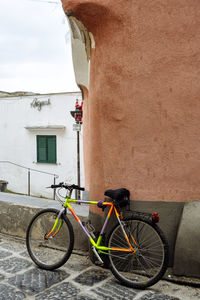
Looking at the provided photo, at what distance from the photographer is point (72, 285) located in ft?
10.1

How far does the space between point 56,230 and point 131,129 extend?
1.44m

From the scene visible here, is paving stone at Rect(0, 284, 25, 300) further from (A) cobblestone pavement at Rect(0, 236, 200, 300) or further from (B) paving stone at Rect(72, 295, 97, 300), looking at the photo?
(B) paving stone at Rect(72, 295, 97, 300)

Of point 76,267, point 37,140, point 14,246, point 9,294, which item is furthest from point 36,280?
point 37,140

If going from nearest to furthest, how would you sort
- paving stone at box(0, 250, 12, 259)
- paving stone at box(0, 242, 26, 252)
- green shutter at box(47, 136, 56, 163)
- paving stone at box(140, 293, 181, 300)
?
paving stone at box(140, 293, 181, 300)
paving stone at box(0, 250, 12, 259)
paving stone at box(0, 242, 26, 252)
green shutter at box(47, 136, 56, 163)

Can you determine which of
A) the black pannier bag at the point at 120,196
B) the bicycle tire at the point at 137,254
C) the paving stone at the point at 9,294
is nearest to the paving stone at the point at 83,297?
the bicycle tire at the point at 137,254

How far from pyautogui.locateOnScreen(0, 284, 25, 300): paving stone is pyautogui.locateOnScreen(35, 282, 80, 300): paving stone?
16 centimetres

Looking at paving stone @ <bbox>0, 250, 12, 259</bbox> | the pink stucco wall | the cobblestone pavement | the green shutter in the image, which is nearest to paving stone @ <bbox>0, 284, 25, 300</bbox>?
the cobblestone pavement

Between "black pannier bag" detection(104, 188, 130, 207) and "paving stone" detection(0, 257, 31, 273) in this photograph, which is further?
"paving stone" detection(0, 257, 31, 273)

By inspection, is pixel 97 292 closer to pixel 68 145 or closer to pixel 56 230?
pixel 56 230

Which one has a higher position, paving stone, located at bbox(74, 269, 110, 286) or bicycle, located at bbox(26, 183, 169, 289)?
bicycle, located at bbox(26, 183, 169, 289)

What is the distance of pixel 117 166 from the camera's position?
3.40 meters

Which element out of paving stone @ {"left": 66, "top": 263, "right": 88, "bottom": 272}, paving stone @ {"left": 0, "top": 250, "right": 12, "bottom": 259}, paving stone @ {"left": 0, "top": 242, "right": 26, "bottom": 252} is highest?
paving stone @ {"left": 0, "top": 242, "right": 26, "bottom": 252}

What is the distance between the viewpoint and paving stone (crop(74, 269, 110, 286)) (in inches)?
124

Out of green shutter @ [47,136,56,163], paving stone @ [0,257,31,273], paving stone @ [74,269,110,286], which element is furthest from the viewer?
green shutter @ [47,136,56,163]
